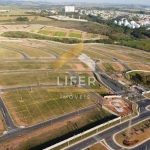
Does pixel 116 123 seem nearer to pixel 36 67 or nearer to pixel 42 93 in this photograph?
pixel 42 93

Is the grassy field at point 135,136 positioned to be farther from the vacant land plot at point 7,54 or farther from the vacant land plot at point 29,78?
the vacant land plot at point 7,54

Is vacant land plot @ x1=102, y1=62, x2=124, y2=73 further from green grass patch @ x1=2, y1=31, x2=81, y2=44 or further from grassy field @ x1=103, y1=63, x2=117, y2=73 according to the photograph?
green grass patch @ x1=2, y1=31, x2=81, y2=44

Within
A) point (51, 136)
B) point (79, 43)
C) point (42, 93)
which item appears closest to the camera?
point (51, 136)

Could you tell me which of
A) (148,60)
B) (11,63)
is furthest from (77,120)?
(148,60)

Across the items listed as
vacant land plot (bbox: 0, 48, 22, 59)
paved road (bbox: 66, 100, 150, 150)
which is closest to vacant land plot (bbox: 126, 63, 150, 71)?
paved road (bbox: 66, 100, 150, 150)

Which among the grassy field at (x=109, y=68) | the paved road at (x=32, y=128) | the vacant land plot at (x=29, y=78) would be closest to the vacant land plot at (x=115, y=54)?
the grassy field at (x=109, y=68)
